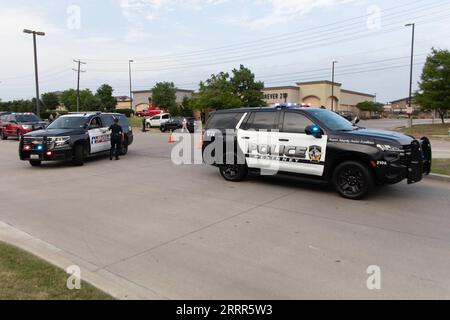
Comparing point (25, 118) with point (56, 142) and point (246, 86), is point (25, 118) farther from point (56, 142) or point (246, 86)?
point (246, 86)

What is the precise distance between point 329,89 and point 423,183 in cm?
8428

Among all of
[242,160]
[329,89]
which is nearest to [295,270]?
[242,160]

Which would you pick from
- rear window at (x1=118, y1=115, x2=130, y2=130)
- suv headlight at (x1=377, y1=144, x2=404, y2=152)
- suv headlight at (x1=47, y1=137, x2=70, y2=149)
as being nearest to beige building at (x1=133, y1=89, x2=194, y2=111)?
rear window at (x1=118, y1=115, x2=130, y2=130)

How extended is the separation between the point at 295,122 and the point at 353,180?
1.81 metres

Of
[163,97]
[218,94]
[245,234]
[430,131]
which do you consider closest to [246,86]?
[218,94]

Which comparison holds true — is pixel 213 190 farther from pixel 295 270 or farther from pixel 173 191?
pixel 295 270

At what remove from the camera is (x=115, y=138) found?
→ 45.4 ft

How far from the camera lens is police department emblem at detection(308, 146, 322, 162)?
7.66 m

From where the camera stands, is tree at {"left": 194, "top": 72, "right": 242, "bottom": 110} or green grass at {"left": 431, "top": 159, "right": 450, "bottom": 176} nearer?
green grass at {"left": 431, "top": 159, "right": 450, "bottom": 176}

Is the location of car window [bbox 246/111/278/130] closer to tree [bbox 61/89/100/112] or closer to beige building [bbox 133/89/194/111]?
→ tree [bbox 61/89/100/112]

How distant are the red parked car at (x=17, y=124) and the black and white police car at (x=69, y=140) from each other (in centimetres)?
1141

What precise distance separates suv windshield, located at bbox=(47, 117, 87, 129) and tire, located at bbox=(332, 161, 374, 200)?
960 centimetres
